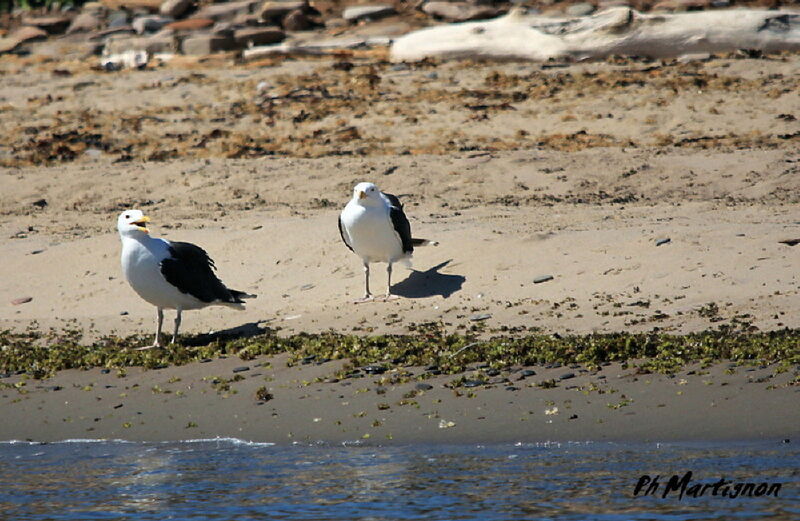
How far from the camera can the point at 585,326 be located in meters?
10.4

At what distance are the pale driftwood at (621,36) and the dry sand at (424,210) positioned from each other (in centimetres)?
54

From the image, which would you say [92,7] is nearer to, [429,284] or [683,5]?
[683,5]

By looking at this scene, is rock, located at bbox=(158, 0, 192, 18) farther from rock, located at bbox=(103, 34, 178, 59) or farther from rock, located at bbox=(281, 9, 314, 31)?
rock, located at bbox=(103, 34, 178, 59)

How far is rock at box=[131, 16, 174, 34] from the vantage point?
87.9 ft

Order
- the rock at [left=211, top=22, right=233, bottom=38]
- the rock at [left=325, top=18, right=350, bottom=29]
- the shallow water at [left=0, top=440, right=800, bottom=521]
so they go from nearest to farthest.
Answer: the shallow water at [left=0, top=440, right=800, bottom=521] < the rock at [left=211, top=22, right=233, bottom=38] < the rock at [left=325, top=18, right=350, bottom=29]

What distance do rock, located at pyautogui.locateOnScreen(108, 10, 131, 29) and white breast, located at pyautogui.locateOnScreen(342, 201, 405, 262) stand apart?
56.3ft

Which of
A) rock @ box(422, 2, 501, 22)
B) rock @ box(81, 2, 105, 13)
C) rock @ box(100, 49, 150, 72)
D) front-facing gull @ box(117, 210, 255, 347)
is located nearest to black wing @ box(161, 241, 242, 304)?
front-facing gull @ box(117, 210, 255, 347)

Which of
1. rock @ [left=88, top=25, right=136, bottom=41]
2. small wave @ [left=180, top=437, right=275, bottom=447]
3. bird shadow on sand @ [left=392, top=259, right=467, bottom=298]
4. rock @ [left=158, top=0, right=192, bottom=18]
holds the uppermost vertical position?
rock @ [left=158, top=0, right=192, bottom=18]

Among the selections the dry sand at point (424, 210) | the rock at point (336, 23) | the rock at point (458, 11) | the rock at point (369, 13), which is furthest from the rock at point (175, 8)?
the rock at point (458, 11)

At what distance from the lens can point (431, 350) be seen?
966 centimetres

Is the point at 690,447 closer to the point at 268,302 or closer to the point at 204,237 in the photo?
the point at 268,302

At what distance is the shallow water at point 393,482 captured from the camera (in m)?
6.86

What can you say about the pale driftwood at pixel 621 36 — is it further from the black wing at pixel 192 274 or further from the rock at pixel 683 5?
the black wing at pixel 192 274

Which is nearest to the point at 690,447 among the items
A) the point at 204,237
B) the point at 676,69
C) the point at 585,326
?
the point at 585,326
